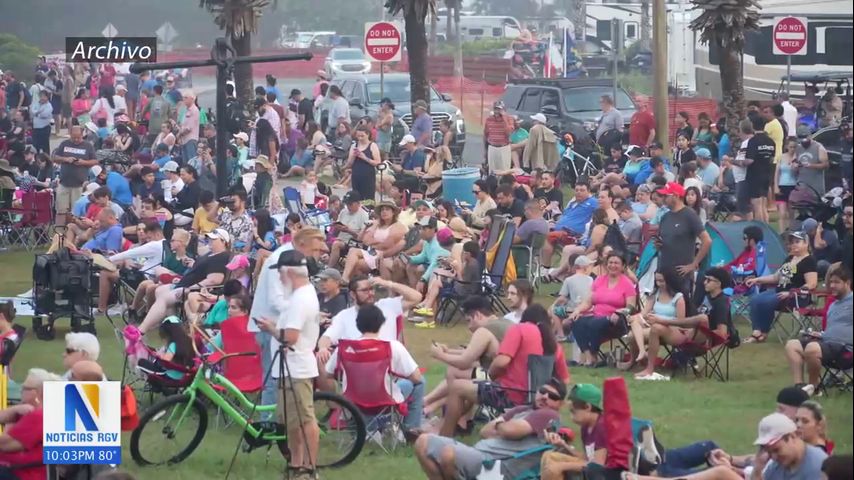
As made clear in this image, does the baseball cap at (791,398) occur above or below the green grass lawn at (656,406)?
above

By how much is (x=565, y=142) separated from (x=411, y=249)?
9.84 m

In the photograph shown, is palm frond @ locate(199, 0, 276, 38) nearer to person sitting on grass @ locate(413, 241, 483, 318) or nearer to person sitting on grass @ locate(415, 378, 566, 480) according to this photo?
person sitting on grass @ locate(413, 241, 483, 318)

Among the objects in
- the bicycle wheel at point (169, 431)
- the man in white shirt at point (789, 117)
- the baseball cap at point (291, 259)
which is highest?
the man in white shirt at point (789, 117)

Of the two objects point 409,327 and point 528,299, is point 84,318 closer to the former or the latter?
point 409,327

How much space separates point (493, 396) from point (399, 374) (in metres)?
0.71

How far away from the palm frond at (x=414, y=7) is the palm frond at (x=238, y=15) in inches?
115

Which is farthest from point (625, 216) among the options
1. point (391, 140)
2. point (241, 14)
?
point (241, 14)

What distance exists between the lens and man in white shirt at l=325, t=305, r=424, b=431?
1189 centimetres

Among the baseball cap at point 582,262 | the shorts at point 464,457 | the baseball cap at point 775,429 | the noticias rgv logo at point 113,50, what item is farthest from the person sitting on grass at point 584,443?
the noticias rgv logo at point 113,50

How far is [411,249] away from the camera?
60.0 ft

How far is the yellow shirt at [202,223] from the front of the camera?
19.4 metres

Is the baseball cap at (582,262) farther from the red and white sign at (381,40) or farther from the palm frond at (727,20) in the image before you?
the red and white sign at (381,40)

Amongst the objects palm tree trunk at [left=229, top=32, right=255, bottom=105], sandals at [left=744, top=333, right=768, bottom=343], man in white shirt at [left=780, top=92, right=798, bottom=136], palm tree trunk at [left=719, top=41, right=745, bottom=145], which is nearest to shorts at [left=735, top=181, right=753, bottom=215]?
man in white shirt at [left=780, top=92, right=798, bottom=136]

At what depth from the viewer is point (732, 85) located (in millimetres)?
28719
